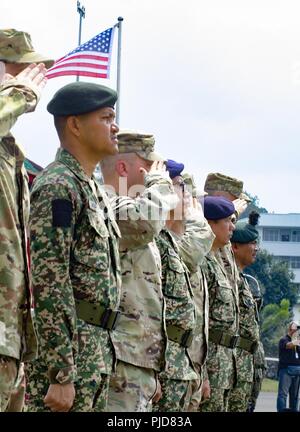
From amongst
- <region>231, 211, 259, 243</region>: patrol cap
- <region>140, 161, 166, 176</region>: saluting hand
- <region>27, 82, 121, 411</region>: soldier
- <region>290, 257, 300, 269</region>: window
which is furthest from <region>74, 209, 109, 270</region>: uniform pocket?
<region>290, 257, 300, 269</region>: window

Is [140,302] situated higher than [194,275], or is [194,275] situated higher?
[194,275]

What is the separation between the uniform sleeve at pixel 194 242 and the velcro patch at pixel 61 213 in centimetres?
268

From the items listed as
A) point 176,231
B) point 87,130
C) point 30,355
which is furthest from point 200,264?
point 30,355

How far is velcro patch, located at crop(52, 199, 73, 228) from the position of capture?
6.01m

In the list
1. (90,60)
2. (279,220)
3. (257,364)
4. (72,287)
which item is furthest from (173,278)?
(279,220)

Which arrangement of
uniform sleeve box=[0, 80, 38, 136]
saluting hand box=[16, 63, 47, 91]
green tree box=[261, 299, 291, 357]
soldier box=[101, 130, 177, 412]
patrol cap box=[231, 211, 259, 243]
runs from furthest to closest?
green tree box=[261, 299, 291, 357] < patrol cap box=[231, 211, 259, 243] < soldier box=[101, 130, 177, 412] < saluting hand box=[16, 63, 47, 91] < uniform sleeve box=[0, 80, 38, 136]

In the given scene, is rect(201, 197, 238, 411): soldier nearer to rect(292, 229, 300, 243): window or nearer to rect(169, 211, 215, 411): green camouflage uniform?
rect(169, 211, 215, 411): green camouflage uniform

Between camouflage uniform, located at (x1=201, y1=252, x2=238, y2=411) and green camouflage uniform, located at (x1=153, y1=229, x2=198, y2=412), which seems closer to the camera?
green camouflage uniform, located at (x1=153, y1=229, x2=198, y2=412)

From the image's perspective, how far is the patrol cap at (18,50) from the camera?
5973 millimetres

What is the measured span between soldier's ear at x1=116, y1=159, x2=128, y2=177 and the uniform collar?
0.94 meters

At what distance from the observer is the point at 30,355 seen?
18.0 ft

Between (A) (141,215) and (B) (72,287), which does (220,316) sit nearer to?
(A) (141,215)

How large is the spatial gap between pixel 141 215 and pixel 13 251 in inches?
68.3

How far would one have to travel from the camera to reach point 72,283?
609 cm
